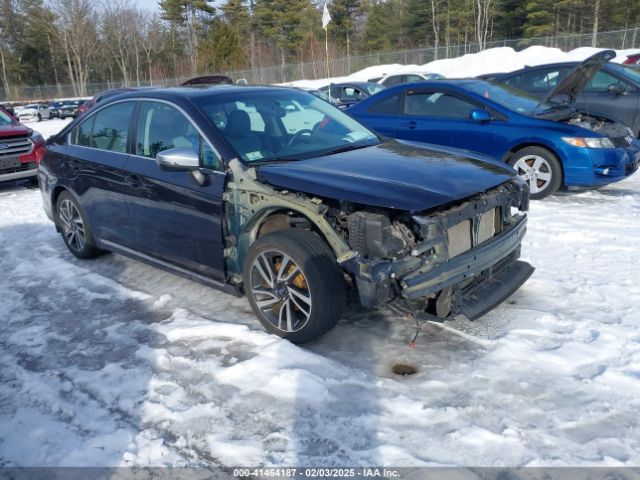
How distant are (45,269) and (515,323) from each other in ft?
14.5

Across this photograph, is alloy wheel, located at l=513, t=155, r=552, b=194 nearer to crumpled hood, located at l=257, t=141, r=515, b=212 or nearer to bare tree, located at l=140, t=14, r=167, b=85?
crumpled hood, located at l=257, t=141, r=515, b=212

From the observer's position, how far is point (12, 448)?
109 inches

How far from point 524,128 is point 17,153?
8285 millimetres

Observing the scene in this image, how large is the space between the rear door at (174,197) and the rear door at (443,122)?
416 centimetres

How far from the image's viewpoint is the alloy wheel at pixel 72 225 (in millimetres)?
5445

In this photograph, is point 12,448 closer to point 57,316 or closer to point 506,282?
point 57,316

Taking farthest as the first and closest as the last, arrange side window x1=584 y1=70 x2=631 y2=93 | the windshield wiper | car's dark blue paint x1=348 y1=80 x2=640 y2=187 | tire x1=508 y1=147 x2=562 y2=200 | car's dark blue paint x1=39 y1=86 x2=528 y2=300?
1. side window x1=584 y1=70 x2=631 y2=93
2. tire x1=508 y1=147 x2=562 y2=200
3. car's dark blue paint x1=348 y1=80 x2=640 y2=187
4. the windshield wiper
5. car's dark blue paint x1=39 y1=86 x2=528 y2=300

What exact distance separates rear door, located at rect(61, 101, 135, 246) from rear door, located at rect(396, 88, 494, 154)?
4.15m

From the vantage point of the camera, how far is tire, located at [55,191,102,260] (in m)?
5.34

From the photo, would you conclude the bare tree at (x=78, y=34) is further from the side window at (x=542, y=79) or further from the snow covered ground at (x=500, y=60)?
the side window at (x=542, y=79)

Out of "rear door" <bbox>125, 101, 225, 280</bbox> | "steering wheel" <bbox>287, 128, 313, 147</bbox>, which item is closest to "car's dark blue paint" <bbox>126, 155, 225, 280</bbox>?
"rear door" <bbox>125, 101, 225, 280</bbox>

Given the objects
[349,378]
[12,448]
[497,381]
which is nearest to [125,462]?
[12,448]

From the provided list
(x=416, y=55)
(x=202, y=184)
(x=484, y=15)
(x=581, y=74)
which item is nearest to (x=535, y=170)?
(x=581, y=74)

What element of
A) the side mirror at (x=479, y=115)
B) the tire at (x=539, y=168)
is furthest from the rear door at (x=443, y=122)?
the tire at (x=539, y=168)
